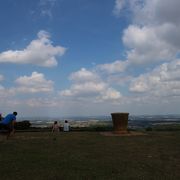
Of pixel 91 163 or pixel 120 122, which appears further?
pixel 120 122

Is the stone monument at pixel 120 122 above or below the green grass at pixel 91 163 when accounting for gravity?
above

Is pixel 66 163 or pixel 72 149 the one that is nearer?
pixel 66 163

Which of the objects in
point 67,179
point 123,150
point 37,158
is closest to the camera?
→ point 67,179

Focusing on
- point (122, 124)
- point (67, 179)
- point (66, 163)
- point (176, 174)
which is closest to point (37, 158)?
point (66, 163)

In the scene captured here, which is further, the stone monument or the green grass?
the stone monument

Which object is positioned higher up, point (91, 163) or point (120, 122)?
point (120, 122)

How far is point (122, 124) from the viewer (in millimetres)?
23797

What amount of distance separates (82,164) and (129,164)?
139 centimetres

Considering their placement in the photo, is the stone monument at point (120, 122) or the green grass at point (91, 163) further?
the stone monument at point (120, 122)

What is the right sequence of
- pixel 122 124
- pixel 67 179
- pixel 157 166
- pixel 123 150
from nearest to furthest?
pixel 67 179
pixel 157 166
pixel 123 150
pixel 122 124

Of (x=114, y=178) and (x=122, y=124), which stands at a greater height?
(x=122, y=124)

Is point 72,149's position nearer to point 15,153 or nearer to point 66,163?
point 15,153

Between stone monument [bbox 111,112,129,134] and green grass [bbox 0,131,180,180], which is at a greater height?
stone monument [bbox 111,112,129,134]

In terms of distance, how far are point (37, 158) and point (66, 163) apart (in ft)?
4.67
